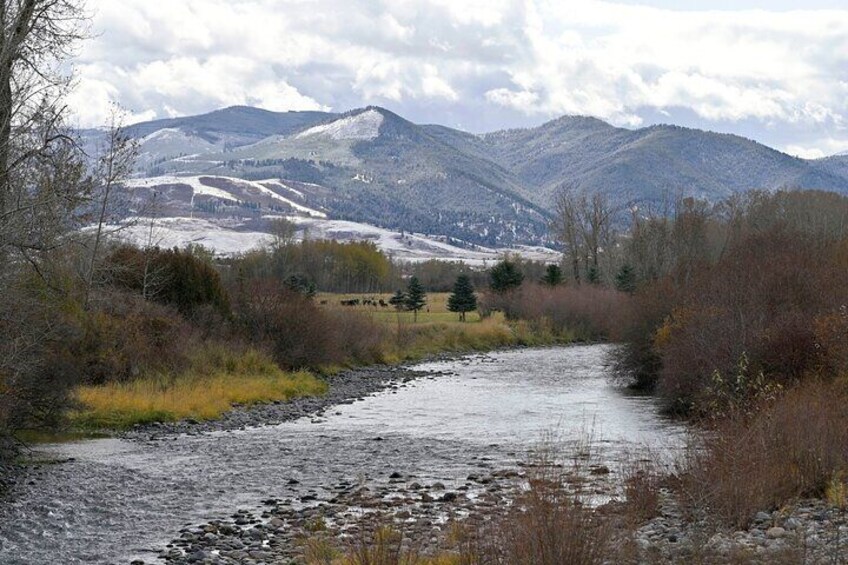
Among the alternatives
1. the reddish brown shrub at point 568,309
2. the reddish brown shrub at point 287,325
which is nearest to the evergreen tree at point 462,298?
the reddish brown shrub at point 568,309

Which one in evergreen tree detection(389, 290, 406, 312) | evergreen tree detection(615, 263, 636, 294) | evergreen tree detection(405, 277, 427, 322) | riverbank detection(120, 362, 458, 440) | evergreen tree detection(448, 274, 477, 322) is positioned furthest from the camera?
evergreen tree detection(389, 290, 406, 312)

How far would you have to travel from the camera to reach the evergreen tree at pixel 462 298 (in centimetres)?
9619

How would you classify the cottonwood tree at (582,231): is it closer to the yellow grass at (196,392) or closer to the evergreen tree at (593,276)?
the evergreen tree at (593,276)

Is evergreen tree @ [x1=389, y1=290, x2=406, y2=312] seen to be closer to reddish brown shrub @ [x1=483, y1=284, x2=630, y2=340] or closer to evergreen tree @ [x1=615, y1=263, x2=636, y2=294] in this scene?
reddish brown shrub @ [x1=483, y1=284, x2=630, y2=340]

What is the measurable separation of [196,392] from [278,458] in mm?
11440

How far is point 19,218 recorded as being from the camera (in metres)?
17.7

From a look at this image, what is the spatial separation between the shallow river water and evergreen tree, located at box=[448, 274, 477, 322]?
175ft

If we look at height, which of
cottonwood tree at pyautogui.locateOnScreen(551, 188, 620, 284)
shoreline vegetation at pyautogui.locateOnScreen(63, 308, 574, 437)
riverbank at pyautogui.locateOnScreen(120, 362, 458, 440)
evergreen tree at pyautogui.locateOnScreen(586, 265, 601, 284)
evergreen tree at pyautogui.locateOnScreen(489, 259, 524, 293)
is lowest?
riverbank at pyautogui.locateOnScreen(120, 362, 458, 440)

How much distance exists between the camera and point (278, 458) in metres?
23.9

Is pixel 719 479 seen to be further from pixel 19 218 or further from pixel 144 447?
pixel 144 447

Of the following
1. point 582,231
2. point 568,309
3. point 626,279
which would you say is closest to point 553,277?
point 626,279

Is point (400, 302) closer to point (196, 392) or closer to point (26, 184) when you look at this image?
point (196, 392)

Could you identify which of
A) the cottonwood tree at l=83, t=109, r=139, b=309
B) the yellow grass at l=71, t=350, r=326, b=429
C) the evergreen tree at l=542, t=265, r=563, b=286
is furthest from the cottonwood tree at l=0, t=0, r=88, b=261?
the evergreen tree at l=542, t=265, r=563, b=286

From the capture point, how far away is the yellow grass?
29.7 m
